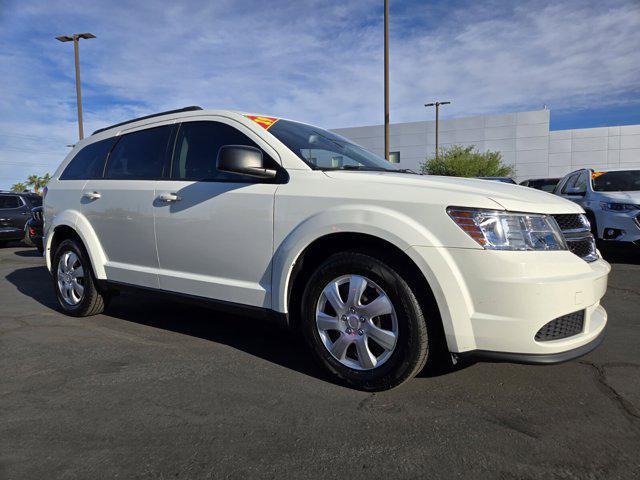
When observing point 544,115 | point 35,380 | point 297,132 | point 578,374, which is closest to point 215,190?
point 297,132

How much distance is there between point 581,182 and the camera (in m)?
8.79

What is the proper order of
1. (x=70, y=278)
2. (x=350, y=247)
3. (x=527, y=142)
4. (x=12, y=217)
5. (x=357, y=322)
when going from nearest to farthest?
(x=357, y=322) → (x=350, y=247) → (x=70, y=278) → (x=12, y=217) → (x=527, y=142)

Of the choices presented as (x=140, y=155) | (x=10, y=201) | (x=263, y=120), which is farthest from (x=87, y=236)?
Answer: (x=10, y=201)

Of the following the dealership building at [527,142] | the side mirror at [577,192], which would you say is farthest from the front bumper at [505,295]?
the dealership building at [527,142]

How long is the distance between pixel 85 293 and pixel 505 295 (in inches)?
148

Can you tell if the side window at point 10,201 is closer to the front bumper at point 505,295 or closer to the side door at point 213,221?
the side door at point 213,221

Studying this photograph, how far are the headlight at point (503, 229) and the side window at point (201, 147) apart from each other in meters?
1.61

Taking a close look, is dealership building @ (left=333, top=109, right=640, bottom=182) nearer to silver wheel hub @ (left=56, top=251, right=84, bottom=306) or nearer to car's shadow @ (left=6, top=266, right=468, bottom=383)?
car's shadow @ (left=6, top=266, right=468, bottom=383)

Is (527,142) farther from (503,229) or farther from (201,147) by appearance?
(503,229)

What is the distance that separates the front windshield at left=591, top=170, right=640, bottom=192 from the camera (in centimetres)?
814

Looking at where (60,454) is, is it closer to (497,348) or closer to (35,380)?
(35,380)

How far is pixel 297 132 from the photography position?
3596 millimetres

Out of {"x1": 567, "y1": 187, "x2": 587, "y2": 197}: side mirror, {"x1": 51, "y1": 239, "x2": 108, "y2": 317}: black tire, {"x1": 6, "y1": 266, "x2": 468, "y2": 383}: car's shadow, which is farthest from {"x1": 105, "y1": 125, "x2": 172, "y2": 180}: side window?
{"x1": 567, "y1": 187, "x2": 587, "y2": 197}: side mirror

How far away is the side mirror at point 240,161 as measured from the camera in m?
2.96
